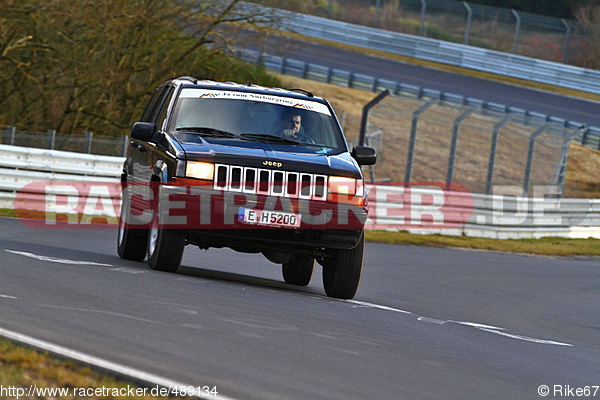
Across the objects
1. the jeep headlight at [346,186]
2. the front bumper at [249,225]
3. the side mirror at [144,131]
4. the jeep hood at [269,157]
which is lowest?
the front bumper at [249,225]

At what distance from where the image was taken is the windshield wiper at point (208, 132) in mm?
9242

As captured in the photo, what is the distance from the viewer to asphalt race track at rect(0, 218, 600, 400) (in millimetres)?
4980

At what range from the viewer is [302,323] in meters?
6.79

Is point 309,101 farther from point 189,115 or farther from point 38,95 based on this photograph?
point 38,95

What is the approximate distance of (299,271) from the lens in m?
11.1

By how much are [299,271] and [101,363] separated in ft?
21.1

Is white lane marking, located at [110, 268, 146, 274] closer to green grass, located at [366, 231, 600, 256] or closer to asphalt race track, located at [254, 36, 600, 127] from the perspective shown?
green grass, located at [366, 231, 600, 256]

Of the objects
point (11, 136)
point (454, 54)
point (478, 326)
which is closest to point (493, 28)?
point (454, 54)

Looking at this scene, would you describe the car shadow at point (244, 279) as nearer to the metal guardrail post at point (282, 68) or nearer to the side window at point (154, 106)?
the side window at point (154, 106)

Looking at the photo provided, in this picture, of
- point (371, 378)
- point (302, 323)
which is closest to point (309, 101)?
point (302, 323)

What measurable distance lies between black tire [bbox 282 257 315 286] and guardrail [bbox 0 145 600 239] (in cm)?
754

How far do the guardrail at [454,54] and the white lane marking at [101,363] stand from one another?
126 feet

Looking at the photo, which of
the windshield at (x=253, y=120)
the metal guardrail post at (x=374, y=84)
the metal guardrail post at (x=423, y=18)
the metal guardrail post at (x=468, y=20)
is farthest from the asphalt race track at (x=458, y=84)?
the windshield at (x=253, y=120)

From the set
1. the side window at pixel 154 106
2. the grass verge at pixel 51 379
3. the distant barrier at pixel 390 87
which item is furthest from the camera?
the distant barrier at pixel 390 87
